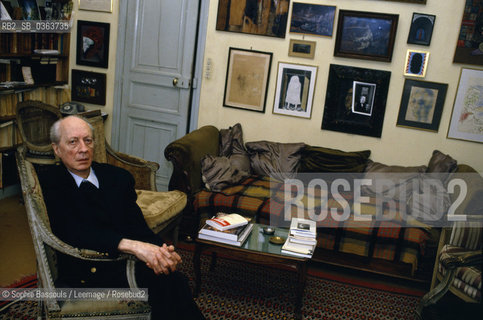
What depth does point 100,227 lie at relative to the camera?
2.09 m

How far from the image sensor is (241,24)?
4363 millimetres

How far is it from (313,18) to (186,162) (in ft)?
6.32

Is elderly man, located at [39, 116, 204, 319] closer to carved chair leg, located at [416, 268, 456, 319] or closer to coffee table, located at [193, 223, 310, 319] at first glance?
coffee table, located at [193, 223, 310, 319]

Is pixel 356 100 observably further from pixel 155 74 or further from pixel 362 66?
pixel 155 74

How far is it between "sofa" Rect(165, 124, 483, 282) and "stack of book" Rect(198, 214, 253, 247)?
0.72 m

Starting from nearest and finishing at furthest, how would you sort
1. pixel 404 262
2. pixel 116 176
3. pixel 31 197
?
pixel 31 197
pixel 116 176
pixel 404 262

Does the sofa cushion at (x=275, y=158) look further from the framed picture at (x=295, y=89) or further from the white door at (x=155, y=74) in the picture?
the white door at (x=155, y=74)

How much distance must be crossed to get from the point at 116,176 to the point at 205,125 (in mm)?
2450

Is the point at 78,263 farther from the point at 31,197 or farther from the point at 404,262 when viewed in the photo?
the point at 404,262

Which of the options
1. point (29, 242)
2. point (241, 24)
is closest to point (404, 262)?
point (241, 24)

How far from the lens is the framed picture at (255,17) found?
4.26 metres

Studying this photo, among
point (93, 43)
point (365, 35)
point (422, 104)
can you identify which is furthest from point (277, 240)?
point (93, 43)

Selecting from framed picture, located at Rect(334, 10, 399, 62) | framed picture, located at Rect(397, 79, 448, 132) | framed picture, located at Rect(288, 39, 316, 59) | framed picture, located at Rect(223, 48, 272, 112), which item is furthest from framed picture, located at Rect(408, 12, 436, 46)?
framed picture, located at Rect(223, 48, 272, 112)

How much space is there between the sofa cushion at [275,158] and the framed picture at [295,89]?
1.24 feet
